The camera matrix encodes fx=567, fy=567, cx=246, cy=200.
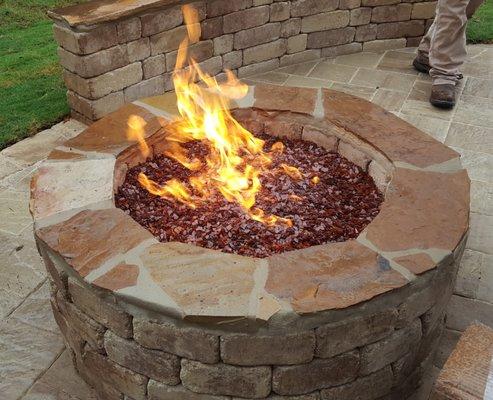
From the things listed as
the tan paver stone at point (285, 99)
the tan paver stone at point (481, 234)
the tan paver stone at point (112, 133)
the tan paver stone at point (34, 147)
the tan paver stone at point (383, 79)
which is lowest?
the tan paver stone at point (481, 234)

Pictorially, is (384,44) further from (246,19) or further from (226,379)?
(226,379)

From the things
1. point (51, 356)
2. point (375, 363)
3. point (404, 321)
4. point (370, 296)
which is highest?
point (370, 296)

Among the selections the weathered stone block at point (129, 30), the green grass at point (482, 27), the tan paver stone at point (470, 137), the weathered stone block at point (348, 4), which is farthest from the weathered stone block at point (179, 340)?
the green grass at point (482, 27)

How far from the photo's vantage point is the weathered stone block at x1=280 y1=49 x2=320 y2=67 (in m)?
6.11

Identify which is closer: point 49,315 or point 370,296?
point 370,296

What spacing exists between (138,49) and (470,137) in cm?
293

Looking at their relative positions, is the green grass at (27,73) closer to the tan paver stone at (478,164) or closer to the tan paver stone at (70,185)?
the tan paver stone at (70,185)

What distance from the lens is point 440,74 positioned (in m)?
5.35

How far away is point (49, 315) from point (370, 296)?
6.03 feet

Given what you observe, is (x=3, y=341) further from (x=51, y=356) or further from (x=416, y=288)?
(x=416, y=288)

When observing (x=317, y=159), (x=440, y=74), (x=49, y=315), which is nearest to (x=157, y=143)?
(x=317, y=159)

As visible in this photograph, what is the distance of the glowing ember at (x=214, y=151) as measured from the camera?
2.88m

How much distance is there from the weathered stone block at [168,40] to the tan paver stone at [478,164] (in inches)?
103

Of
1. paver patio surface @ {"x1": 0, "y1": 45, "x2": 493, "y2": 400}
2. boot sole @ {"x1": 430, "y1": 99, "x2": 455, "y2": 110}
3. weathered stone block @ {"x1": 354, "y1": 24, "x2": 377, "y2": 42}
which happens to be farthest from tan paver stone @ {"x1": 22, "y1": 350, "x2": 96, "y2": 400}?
weathered stone block @ {"x1": 354, "y1": 24, "x2": 377, "y2": 42}
